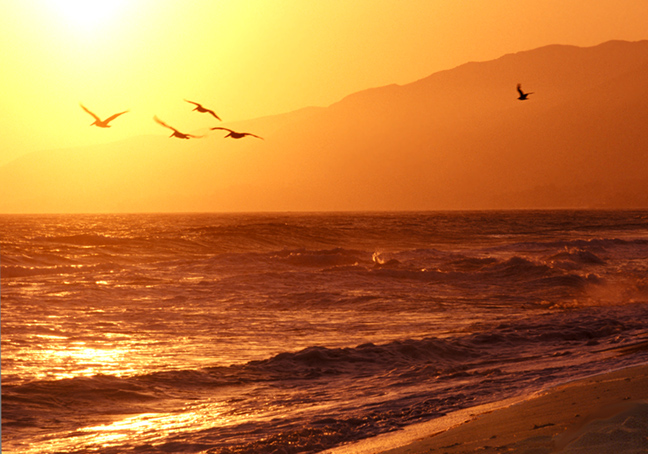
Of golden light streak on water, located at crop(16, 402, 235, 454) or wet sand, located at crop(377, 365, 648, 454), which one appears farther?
golden light streak on water, located at crop(16, 402, 235, 454)

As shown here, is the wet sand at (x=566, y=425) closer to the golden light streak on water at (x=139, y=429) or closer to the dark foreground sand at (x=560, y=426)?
the dark foreground sand at (x=560, y=426)

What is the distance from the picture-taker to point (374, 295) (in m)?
20.5

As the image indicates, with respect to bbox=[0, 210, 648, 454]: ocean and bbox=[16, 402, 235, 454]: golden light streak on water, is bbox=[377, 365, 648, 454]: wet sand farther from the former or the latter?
bbox=[16, 402, 235, 454]: golden light streak on water

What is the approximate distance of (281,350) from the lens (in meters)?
12.0

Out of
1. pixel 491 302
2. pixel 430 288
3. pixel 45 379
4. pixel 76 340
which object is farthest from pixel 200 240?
pixel 45 379

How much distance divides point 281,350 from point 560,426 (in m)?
6.88

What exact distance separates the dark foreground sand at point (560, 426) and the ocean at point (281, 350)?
927 millimetres

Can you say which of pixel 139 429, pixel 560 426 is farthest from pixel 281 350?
pixel 560 426

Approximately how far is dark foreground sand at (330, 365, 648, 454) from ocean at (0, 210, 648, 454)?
0.93 meters

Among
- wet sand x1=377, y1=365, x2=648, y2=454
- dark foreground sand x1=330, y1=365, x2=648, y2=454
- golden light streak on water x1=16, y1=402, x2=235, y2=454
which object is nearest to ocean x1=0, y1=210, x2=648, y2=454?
golden light streak on water x1=16, y1=402, x2=235, y2=454

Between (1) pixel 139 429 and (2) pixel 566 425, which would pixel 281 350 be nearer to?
(1) pixel 139 429

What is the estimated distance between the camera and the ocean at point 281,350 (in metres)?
7.80

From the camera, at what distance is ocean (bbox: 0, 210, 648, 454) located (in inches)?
307

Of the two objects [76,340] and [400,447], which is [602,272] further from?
[400,447]
